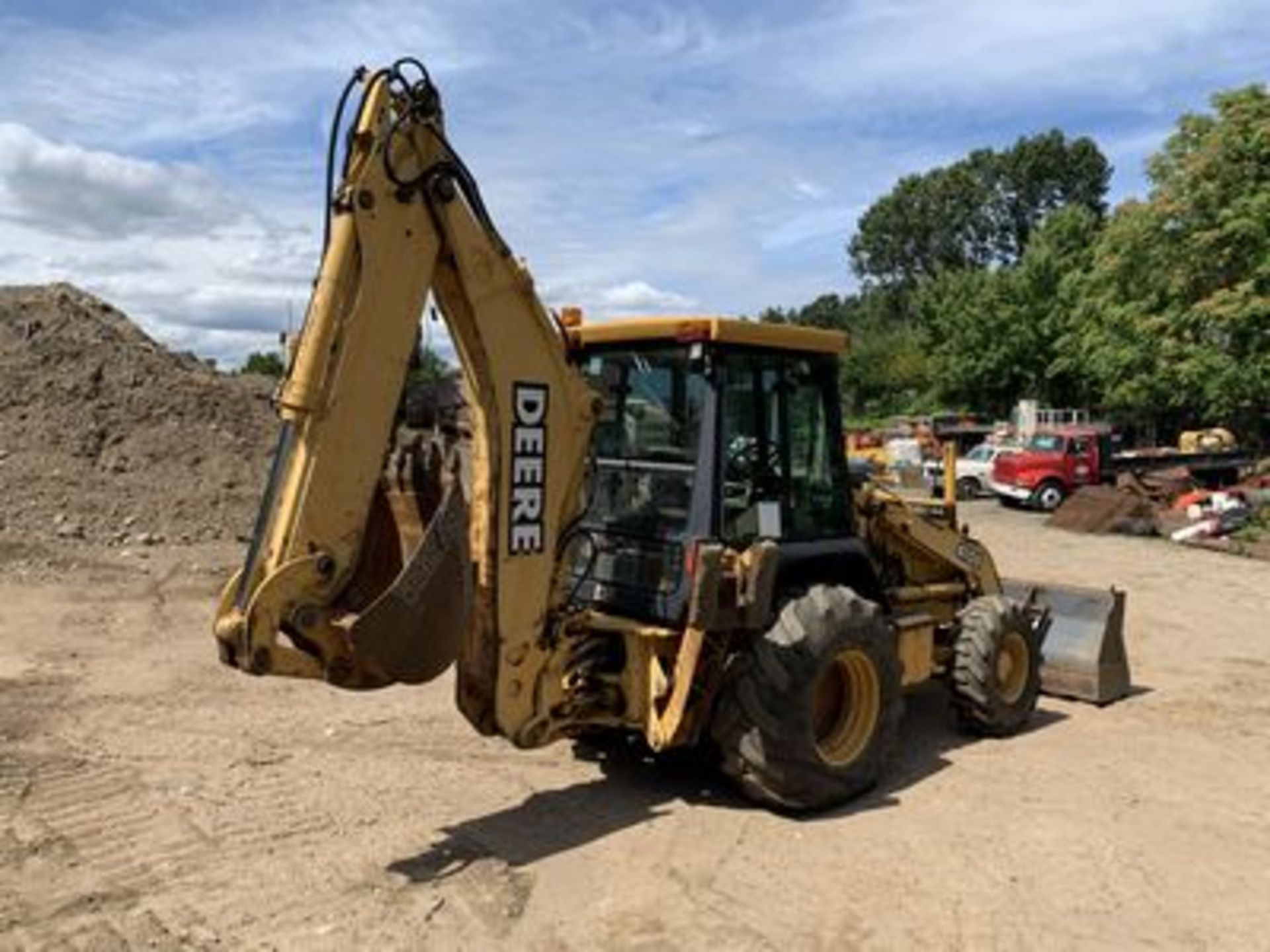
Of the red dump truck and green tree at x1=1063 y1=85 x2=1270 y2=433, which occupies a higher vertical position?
green tree at x1=1063 y1=85 x2=1270 y2=433

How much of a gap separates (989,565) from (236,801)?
5.06 m

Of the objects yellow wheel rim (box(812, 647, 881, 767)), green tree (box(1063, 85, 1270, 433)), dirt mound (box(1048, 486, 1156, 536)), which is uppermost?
green tree (box(1063, 85, 1270, 433))

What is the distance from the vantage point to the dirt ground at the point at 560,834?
5172 millimetres

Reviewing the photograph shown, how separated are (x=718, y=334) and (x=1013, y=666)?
336 cm

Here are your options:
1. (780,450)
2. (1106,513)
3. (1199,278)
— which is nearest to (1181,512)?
(1106,513)

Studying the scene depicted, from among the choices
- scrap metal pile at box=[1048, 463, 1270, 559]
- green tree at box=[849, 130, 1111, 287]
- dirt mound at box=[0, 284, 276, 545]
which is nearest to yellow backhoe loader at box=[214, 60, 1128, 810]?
dirt mound at box=[0, 284, 276, 545]

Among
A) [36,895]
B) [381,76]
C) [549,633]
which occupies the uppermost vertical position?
[381,76]

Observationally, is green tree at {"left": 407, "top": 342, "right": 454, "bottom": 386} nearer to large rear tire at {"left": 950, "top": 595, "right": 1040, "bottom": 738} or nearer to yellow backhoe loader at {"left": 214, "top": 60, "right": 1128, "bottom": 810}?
yellow backhoe loader at {"left": 214, "top": 60, "right": 1128, "bottom": 810}

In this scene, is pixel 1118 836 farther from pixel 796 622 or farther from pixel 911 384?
pixel 911 384

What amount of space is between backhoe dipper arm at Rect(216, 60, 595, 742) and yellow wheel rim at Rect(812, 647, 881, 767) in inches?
66.5

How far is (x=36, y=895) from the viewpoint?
529 cm

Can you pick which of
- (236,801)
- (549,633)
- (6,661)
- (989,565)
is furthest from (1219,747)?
(6,661)

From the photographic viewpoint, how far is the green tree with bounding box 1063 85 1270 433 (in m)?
28.3

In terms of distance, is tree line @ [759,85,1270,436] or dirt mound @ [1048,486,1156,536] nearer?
dirt mound @ [1048,486,1156,536]
